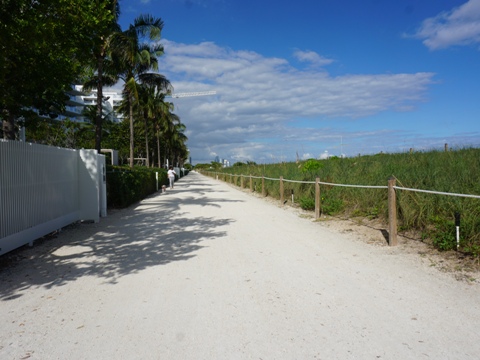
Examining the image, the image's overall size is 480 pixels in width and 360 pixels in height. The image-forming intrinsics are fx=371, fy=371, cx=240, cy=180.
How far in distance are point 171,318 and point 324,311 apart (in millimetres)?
1560

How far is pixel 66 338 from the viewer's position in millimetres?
3299

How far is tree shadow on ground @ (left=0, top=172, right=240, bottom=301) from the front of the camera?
527cm

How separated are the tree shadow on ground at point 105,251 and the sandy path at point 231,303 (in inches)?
1.4

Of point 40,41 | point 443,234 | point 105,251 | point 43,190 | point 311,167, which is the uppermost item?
point 40,41

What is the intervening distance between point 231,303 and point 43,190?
585cm

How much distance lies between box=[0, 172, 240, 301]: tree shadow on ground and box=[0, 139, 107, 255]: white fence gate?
0.35 metres

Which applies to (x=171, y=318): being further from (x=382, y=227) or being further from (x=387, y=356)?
(x=382, y=227)

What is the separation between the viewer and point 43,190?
803 cm

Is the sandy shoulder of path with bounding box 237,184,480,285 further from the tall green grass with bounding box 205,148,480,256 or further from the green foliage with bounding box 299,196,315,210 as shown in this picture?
the green foliage with bounding box 299,196,315,210

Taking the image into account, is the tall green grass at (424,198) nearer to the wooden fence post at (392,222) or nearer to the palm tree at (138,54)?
the wooden fence post at (392,222)

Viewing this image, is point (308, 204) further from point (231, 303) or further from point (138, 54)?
point (138, 54)

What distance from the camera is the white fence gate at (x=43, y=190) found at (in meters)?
6.51

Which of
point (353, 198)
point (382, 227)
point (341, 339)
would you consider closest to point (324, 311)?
point (341, 339)

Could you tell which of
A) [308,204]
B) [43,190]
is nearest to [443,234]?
[308,204]
